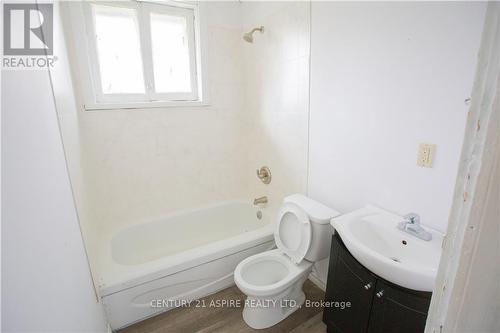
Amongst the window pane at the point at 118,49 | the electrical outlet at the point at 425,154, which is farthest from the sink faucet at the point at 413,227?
the window pane at the point at 118,49

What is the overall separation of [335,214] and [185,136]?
1.52 m

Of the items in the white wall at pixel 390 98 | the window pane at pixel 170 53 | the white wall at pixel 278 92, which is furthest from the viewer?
the window pane at pixel 170 53

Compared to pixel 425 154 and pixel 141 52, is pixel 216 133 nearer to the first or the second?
pixel 141 52

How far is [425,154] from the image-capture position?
43.6 inches

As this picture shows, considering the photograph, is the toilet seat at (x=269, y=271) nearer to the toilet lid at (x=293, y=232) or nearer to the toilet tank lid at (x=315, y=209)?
the toilet lid at (x=293, y=232)

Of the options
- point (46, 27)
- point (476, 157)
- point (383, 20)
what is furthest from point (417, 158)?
point (46, 27)

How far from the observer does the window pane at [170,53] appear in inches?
84.0

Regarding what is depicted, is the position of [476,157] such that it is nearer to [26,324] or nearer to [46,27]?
[26,324]

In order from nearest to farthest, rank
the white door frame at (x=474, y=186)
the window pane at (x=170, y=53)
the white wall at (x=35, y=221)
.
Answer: the white door frame at (x=474, y=186), the white wall at (x=35, y=221), the window pane at (x=170, y=53)

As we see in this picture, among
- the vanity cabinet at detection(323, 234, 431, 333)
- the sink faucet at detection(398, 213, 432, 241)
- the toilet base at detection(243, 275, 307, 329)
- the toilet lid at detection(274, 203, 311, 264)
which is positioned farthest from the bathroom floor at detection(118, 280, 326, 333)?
the sink faucet at detection(398, 213, 432, 241)

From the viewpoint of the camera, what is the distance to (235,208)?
2609 millimetres

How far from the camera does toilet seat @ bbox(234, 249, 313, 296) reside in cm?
143

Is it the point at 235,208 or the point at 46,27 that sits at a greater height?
the point at 46,27

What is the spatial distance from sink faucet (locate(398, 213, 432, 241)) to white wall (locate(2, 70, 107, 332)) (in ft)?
4.44
